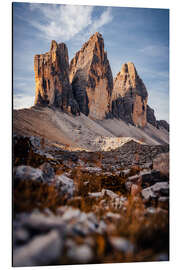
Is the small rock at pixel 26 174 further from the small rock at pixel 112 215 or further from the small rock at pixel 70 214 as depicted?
the small rock at pixel 112 215

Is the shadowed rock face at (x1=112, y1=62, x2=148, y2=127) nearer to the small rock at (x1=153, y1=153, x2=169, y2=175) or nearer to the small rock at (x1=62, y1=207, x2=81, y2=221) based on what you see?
the small rock at (x1=153, y1=153, x2=169, y2=175)

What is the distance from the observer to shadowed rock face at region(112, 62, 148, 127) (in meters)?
36.9

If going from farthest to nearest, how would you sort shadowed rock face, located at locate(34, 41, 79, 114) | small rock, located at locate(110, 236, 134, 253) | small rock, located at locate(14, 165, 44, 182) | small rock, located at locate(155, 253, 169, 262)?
1. shadowed rock face, located at locate(34, 41, 79, 114)
2. small rock, located at locate(14, 165, 44, 182)
3. small rock, located at locate(155, 253, 169, 262)
4. small rock, located at locate(110, 236, 134, 253)

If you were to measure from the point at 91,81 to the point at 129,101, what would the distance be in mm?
10787

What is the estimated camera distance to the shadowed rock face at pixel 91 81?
97.5 feet

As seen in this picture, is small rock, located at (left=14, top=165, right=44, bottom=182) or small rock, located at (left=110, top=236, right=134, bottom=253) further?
small rock, located at (left=14, top=165, right=44, bottom=182)

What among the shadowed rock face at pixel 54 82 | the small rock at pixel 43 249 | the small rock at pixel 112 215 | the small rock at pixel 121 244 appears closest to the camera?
the small rock at pixel 43 249

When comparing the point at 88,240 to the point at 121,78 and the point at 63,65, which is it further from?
the point at 121,78

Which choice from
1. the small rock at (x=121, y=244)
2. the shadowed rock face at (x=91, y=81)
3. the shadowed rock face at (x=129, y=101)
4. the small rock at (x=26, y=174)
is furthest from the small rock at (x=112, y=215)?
the shadowed rock face at (x=129, y=101)

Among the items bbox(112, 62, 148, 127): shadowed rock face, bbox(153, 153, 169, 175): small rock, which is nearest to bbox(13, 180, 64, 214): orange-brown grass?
bbox(153, 153, 169, 175): small rock

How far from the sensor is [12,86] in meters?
3.53

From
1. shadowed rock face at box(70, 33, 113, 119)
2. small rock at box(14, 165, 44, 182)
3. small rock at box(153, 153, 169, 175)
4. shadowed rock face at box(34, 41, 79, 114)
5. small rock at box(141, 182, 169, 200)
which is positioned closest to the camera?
small rock at box(14, 165, 44, 182)

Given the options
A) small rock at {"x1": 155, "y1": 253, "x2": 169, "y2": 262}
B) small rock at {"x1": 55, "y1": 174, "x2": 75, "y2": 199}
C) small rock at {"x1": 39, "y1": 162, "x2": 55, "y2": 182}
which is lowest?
small rock at {"x1": 155, "y1": 253, "x2": 169, "y2": 262}

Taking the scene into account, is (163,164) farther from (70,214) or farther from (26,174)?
(26,174)
